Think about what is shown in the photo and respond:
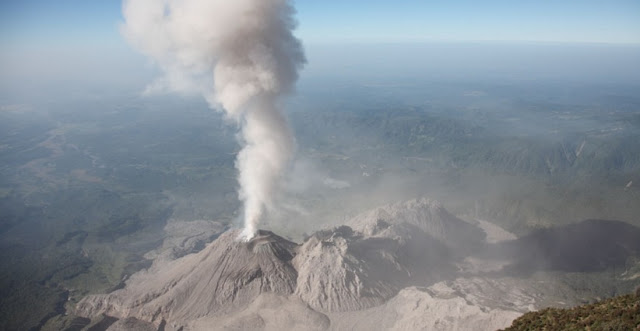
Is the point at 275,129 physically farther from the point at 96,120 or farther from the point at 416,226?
the point at 96,120

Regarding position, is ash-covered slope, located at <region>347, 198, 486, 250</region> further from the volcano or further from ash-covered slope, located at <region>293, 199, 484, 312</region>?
the volcano

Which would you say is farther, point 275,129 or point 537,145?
point 537,145

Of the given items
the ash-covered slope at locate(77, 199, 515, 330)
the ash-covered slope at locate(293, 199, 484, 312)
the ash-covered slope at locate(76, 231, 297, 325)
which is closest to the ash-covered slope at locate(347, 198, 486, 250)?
the ash-covered slope at locate(293, 199, 484, 312)

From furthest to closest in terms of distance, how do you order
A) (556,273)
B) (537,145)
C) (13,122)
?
(13,122), (537,145), (556,273)

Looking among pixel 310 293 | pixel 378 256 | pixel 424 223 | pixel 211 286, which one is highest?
pixel 378 256

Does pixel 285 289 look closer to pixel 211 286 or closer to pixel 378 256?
pixel 211 286

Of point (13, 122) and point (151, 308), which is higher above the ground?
point (13, 122)

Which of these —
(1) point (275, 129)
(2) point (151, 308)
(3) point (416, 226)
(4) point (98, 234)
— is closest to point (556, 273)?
(3) point (416, 226)

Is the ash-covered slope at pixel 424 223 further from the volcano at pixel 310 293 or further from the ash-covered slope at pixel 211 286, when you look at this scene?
the ash-covered slope at pixel 211 286

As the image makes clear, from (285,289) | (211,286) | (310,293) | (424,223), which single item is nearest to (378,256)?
(310,293)
